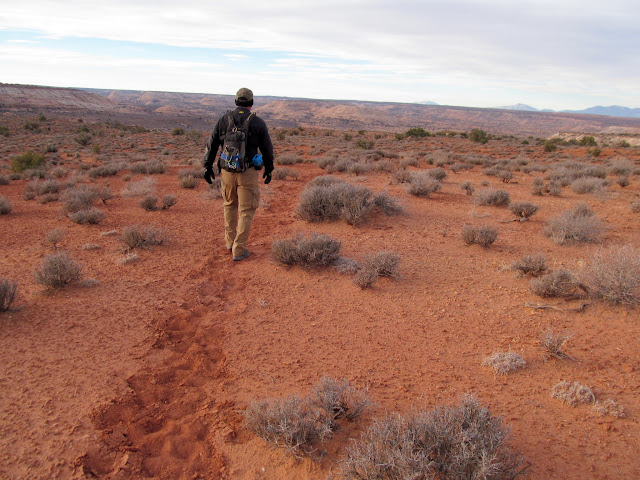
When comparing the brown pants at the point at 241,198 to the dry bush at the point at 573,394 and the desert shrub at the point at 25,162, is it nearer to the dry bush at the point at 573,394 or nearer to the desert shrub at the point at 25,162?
the dry bush at the point at 573,394

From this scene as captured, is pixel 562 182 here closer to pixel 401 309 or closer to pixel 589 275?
pixel 589 275

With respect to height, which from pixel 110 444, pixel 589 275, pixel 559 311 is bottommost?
pixel 110 444

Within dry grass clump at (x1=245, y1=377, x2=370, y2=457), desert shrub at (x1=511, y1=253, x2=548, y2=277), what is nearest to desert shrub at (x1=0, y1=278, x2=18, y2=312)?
dry grass clump at (x1=245, y1=377, x2=370, y2=457)

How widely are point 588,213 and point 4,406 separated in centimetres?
937

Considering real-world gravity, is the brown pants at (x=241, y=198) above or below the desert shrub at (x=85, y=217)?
above

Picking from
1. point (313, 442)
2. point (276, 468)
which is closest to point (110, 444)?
point (276, 468)

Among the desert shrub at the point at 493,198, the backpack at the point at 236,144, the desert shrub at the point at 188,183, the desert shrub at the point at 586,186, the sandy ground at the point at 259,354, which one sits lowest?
the sandy ground at the point at 259,354

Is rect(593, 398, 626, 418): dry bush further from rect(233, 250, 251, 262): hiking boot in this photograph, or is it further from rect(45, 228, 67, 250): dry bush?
rect(45, 228, 67, 250): dry bush

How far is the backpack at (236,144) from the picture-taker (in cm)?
497

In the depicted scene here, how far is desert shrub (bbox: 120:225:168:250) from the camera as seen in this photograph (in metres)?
5.74

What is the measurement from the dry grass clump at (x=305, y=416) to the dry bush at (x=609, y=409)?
5.53 feet

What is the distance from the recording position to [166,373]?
314cm

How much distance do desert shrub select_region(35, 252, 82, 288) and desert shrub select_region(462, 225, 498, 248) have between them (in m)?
5.60

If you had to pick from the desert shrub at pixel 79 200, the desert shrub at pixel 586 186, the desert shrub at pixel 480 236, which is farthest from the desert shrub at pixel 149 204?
the desert shrub at pixel 586 186
